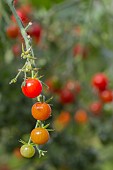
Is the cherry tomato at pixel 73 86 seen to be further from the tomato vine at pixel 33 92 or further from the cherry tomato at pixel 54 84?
the tomato vine at pixel 33 92

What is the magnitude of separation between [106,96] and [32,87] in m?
1.40

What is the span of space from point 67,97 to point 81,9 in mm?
430

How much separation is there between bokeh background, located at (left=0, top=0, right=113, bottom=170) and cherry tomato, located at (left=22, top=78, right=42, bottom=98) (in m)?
0.99

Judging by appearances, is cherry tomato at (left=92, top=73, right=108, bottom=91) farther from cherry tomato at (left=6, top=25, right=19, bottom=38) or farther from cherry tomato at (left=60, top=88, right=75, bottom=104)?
cherry tomato at (left=6, top=25, right=19, bottom=38)

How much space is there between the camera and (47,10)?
7.98 feet

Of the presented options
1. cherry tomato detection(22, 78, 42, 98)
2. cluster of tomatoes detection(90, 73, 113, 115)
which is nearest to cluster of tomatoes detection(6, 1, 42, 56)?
cluster of tomatoes detection(90, 73, 113, 115)

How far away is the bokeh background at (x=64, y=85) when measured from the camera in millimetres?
2119

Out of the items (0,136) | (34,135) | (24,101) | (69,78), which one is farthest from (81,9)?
(34,135)

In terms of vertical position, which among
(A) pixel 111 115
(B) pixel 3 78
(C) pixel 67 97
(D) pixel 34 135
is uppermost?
(D) pixel 34 135

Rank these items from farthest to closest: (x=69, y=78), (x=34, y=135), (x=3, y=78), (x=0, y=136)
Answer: (x=69, y=78) < (x=0, y=136) < (x=3, y=78) < (x=34, y=135)

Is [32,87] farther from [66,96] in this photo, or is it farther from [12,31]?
[66,96]

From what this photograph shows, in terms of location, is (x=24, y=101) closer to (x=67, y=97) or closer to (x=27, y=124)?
(x=27, y=124)

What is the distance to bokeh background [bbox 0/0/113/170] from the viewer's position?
212 centimetres

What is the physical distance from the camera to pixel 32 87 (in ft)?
3.32
